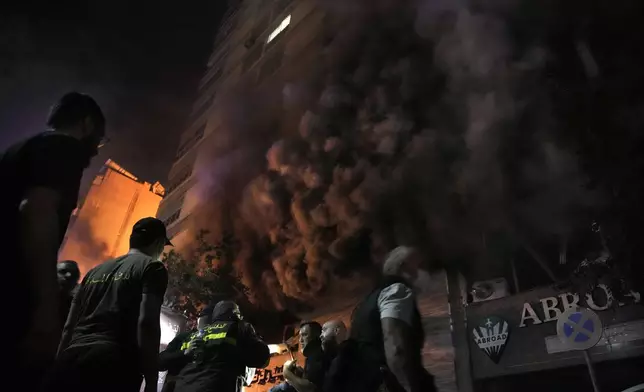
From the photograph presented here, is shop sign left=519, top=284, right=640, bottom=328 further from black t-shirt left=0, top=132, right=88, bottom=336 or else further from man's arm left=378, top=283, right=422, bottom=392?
black t-shirt left=0, top=132, right=88, bottom=336

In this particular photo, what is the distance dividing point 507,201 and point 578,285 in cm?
254

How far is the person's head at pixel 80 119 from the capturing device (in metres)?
2.30

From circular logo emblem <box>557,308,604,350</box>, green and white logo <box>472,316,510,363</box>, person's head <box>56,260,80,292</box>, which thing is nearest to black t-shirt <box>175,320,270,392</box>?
person's head <box>56,260,80,292</box>

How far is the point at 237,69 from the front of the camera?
25719 mm

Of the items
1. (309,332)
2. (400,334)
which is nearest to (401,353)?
(400,334)

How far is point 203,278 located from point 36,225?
13.4 meters

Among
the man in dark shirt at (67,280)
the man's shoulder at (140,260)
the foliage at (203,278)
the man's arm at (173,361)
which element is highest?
the foliage at (203,278)

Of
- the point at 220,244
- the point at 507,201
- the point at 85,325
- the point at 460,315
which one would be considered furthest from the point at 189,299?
the point at 85,325

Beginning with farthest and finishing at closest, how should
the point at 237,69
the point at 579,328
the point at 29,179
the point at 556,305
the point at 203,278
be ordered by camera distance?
the point at 237,69 < the point at 203,278 < the point at 556,305 < the point at 579,328 < the point at 29,179

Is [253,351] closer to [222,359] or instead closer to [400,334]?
[222,359]

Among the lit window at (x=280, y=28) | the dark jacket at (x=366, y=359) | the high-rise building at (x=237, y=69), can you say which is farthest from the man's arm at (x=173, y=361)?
the lit window at (x=280, y=28)

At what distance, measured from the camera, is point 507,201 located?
998 cm

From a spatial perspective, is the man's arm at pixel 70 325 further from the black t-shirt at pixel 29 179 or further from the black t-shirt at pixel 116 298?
the black t-shirt at pixel 29 179

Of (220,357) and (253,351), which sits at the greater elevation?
(253,351)
